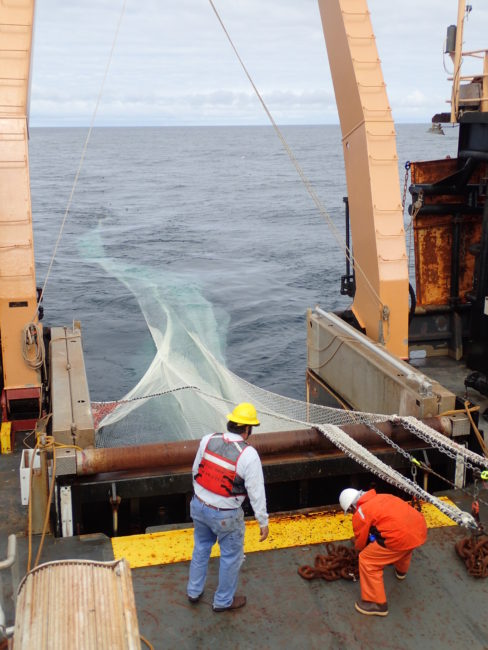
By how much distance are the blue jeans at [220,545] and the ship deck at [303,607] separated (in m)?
0.19

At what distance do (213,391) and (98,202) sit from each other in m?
35.7

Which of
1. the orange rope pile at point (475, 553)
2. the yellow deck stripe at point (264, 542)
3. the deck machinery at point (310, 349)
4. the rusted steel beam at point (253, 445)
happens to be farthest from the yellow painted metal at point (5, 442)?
the orange rope pile at point (475, 553)

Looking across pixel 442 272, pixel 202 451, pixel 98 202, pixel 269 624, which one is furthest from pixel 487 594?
pixel 98 202

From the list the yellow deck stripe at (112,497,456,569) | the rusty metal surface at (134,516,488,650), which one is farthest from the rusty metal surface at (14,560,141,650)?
the yellow deck stripe at (112,497,456,569)

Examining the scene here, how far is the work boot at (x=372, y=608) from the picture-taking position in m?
4.98

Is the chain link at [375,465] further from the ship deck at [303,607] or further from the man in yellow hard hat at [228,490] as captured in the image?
the man in yellow hard hat at [228,490]

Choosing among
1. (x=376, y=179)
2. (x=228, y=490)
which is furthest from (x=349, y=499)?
(x=376, y=179)

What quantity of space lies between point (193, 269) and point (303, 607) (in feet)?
71.6

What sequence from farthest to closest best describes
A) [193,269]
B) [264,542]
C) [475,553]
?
[193,269], [264,542], [475,553]

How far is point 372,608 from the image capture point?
16.4 ft

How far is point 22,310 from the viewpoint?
863 cm

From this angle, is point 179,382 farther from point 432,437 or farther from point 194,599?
point 194,599

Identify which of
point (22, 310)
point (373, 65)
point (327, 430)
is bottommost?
point (327, 430)

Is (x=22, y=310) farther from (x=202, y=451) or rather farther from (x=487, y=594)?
(x=487, y=594)
